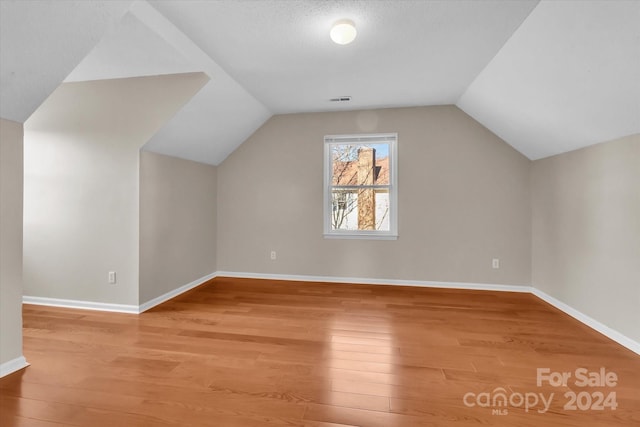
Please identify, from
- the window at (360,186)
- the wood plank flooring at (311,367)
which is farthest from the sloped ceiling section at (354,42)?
the wood plank flooring at (311,367)

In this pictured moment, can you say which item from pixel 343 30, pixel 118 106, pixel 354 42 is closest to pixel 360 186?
pixel 354 42

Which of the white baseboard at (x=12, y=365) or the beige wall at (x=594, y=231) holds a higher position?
the beige wall at (x=594, y=231)

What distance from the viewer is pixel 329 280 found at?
14.5 ft

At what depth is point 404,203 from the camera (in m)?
4.22

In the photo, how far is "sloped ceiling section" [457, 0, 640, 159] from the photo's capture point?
69.5 inches

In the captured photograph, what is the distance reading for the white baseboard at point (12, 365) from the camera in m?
1.92

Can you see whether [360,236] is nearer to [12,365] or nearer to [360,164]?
[360,164]

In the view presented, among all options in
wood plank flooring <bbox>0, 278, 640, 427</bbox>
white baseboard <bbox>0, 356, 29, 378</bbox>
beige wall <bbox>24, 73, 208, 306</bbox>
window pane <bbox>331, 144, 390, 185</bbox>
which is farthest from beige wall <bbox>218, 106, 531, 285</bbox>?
white baseboard <bbox>0, 356, 29, 378</bbox>

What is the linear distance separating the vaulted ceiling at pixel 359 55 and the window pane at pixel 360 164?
84 centimetres

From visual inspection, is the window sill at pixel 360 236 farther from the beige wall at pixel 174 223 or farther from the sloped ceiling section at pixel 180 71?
the sloped ceiling section at pixel 180 71

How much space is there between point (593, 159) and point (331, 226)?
2987mm

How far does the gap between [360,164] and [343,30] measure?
235 centimetres

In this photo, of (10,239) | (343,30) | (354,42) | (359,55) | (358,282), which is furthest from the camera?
(358,282)

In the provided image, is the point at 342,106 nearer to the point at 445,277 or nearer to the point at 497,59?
the point at 497,59
